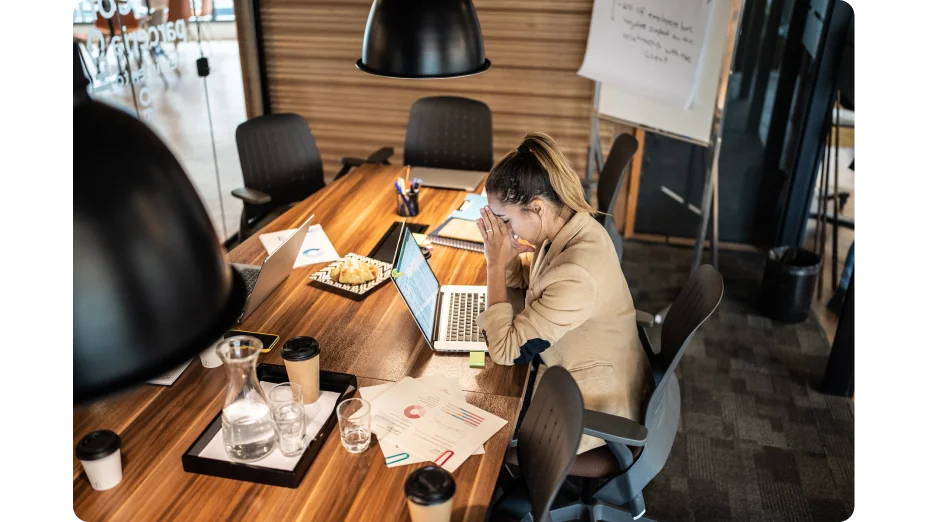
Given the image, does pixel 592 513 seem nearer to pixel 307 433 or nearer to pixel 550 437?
pixel 550 437

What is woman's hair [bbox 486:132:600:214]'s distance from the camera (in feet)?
6.75

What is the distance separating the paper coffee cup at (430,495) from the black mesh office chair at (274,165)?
2.32 m

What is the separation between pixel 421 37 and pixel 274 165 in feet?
5.97

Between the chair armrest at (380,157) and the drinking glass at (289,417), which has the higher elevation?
the chair armrest at (380,157)

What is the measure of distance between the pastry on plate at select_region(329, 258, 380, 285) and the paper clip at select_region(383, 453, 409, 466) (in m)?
0.95

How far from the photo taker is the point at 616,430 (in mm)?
1824

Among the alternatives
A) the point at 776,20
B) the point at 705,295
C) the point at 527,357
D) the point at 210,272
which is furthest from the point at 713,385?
the point at 210,272

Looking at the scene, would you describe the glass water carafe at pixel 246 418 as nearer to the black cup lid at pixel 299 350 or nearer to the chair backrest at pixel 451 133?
the black cup lid at pixel 299 350

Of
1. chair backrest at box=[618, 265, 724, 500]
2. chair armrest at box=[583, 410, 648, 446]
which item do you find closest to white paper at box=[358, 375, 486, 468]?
chair armrest at box=[583, 410, 648, 446]

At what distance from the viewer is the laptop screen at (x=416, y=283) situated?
6.88 feet

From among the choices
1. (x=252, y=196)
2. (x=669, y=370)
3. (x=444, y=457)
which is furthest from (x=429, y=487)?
(x=252, y=196)

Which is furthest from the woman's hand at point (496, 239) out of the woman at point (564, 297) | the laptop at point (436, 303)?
the laptop at point (436, 303)

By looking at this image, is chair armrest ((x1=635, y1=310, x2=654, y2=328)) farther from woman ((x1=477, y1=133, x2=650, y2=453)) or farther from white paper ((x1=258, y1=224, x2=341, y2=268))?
white paper ((x1=258, y1=224, x2=341, y2=268))
